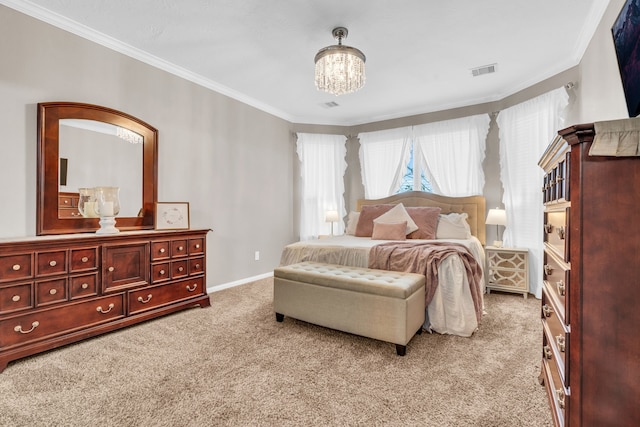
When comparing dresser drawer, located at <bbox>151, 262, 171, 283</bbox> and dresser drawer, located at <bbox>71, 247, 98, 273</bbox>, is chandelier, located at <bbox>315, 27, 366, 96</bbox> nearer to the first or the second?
dresser drawer, located at <bbox>151, 262, 171, 283</bbox>

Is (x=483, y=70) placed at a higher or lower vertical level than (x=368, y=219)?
higher

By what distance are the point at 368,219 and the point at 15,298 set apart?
3592mm

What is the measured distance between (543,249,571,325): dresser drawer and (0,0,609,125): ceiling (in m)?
2.12

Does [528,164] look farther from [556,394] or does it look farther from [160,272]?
[160,272]

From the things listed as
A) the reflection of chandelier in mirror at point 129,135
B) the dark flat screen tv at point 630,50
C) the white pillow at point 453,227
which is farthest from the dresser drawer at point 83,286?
the dark flat screen tv at point 630,50

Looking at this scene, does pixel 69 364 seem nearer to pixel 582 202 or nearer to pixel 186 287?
pixel 186 287

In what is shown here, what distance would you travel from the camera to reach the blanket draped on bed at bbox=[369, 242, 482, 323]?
259 cm

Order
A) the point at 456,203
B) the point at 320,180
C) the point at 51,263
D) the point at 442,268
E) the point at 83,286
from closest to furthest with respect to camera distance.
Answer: the point at 51,263, the point at 83,286, the point at 442,268, the point at 456,203, the point at 320,180

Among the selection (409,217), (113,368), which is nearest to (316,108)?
(409,217)

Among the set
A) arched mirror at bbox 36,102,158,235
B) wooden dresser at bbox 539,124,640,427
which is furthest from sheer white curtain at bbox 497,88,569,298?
arched mirror at bbox 36,102,158,235

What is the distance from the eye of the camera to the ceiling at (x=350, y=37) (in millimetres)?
2439

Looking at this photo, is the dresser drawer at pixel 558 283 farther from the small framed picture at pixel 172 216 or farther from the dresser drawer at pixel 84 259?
the small framed picture at pixel 172 216

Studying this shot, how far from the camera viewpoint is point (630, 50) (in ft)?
5.54

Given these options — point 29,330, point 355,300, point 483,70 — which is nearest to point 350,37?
point 483,70
